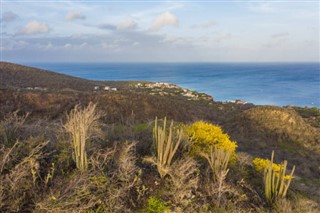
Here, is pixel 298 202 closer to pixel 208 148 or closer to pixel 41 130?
pixel 208 148

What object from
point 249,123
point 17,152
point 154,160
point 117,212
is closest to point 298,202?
point 154,160

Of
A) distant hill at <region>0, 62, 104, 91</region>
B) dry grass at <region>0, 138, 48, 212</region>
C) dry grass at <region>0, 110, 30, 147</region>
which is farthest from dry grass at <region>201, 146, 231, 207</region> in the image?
distant hill at <region>0, 62, 104, 91</region>

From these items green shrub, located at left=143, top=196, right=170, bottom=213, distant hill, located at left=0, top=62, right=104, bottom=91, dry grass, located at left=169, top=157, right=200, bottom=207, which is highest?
distant hill, located at left=0, top=62, right=104, bottom=91

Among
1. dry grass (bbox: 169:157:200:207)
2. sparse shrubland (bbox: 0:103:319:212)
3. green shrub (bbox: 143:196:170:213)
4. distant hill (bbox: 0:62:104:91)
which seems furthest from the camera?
distant hill (bbox: 0:62:104:91)

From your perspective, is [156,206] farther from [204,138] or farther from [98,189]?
[204,138]

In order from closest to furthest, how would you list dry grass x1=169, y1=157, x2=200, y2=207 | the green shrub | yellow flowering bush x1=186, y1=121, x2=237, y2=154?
the green shrub, dry grass x1=169, y1=157, x2=200, y2=207, yellow flowering bush x1=186, y1=121, x2=237, y2=154

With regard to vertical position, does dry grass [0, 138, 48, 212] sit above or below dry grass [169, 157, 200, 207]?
above

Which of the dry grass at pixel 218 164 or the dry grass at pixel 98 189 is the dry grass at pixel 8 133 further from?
the dry grass at pixel 218 164

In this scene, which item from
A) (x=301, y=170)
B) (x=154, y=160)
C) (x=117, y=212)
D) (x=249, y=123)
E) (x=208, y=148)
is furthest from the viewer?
(x=249, y=123)

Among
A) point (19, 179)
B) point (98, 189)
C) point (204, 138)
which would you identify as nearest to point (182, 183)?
point (98, 189)

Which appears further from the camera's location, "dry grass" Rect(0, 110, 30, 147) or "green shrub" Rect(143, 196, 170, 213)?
"dry grass" Rect(0, 110, 30, 147)

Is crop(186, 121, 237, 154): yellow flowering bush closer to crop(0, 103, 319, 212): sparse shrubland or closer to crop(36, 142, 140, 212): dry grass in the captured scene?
crop(0, 103, 319, 212): sparse shrubland
